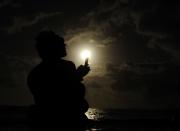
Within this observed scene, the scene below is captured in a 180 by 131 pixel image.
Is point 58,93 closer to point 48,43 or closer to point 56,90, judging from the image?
point 56,90

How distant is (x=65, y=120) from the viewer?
5.27m

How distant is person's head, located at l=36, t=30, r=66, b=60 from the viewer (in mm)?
5383

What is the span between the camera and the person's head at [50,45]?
5383 millimetres

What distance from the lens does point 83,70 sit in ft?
17.7

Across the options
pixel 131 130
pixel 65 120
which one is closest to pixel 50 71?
pixel 65 120

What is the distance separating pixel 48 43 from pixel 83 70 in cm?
54

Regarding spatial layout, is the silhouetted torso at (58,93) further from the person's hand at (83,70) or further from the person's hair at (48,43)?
the person's hair at (48,43)

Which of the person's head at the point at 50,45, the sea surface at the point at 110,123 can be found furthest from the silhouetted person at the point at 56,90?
the sea surface at the point at 110,123

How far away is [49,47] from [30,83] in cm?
50

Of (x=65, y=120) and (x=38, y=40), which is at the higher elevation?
(x=38, y=40)

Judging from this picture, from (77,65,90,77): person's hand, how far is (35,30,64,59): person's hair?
0.33 meters

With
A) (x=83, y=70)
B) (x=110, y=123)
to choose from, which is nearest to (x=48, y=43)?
(x=83, y=70)

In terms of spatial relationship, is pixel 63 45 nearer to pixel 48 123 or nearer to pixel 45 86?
pixel 45 86

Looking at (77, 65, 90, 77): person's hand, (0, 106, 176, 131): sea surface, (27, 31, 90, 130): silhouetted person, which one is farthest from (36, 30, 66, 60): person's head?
(0, 106, 176, 131): sea surface
